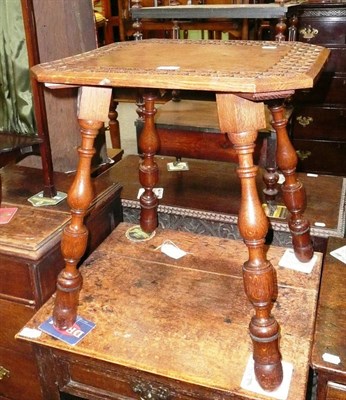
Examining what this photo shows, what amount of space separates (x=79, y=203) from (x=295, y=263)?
67 centimetres

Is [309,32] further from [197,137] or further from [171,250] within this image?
[171,250]

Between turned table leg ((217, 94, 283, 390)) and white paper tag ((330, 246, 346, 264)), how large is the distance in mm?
458

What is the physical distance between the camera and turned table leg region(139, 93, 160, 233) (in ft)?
4.96

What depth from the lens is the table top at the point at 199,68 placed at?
34.9 inches

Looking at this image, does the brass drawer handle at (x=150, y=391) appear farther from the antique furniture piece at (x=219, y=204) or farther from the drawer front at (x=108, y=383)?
the antique furniture piece at (x=219, y=204)

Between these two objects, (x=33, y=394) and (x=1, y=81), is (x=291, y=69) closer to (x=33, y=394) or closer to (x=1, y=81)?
(x=1, y=81)

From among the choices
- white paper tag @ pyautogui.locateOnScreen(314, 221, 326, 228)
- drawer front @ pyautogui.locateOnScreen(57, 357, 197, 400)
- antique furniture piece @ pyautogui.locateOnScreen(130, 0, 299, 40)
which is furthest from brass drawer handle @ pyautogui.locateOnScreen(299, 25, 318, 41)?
drawer front @ pyautogui.locateOnScreen(57, 357, 197, 400)

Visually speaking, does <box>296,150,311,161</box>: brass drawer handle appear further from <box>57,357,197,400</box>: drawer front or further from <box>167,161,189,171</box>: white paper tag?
<box>57,357,197,400</box>: drawer front

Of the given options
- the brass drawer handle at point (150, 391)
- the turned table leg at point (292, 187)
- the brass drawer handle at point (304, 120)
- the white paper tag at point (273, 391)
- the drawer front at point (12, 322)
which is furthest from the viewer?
the brass drawer handle at point (304, 120)

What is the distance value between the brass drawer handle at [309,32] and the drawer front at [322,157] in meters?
0.63

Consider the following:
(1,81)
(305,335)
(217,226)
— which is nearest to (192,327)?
(305,335)

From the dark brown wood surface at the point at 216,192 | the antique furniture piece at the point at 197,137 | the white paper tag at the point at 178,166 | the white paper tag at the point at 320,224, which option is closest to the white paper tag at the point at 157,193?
the dark brown wood surface at the point at 216,192

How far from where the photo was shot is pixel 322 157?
310 cm

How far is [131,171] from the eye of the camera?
2.24m
